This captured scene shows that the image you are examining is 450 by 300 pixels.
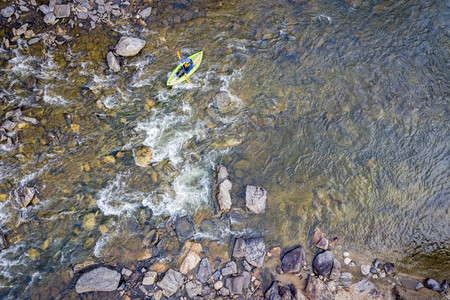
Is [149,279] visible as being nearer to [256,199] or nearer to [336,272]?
[256,199]

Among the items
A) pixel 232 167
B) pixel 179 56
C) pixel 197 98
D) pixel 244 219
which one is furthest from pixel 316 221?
pixel 179 56

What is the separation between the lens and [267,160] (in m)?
10.4

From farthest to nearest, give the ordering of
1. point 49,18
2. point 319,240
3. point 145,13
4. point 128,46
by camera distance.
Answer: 1. point 145,13
2. point 49,18
3. point 128,46
4. point 319,240

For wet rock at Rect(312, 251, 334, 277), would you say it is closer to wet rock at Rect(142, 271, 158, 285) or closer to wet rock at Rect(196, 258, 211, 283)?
wet rock at Rect(196, 258, 211, 283)

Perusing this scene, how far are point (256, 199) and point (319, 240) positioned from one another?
234cm

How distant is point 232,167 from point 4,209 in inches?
301

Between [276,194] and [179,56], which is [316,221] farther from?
[179,56]

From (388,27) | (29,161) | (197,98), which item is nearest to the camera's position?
(29,161)

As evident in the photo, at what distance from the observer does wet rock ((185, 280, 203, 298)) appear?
8.66 m

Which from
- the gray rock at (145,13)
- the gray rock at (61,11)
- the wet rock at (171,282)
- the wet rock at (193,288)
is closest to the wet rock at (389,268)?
the wet rock at (193,288)

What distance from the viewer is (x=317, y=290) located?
28.3ft

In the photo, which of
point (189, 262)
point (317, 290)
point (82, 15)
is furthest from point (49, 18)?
point (317, 290)

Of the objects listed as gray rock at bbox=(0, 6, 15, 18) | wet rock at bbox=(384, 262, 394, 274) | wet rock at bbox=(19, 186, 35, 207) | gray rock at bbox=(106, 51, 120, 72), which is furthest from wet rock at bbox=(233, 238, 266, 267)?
gray rock at bbox=(0, 6, 15, 18)

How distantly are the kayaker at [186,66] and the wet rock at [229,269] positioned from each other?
716cm
